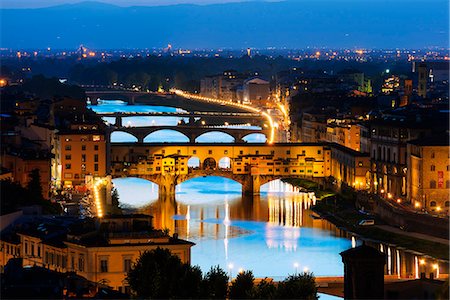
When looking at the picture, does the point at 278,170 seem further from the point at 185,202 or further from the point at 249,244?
the point at 249,244

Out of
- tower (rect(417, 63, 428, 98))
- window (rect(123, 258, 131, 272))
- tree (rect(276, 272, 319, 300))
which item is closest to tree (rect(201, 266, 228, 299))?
tree (rect(276, 272, 319, 300))

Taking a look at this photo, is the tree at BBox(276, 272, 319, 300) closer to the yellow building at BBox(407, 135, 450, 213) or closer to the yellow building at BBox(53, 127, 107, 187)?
the yellow building at BBox(407, 135, 450, 213)

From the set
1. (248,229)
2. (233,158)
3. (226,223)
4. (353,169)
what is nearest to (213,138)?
(233,158)

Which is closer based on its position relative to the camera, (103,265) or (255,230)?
(103,265)

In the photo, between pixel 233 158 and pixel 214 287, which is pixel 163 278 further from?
pixel 233 158

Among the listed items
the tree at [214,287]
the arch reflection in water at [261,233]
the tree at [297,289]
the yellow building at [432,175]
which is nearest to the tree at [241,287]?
the tree at [214,287]

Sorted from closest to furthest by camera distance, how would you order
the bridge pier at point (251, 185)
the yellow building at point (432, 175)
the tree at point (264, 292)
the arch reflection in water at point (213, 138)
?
the tree at point (264, 292), the yellow building at point (432, 175), the bridge pier at point (251, 185), the arch reflection in water at point (213, 138)

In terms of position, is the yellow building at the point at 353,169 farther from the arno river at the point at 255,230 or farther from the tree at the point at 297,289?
the tree at the point at 297,289
